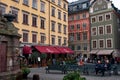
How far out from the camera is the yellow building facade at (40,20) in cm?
3397

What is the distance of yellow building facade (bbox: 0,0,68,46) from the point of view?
3397 cm

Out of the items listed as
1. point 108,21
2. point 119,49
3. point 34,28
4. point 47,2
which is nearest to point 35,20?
point 34,28

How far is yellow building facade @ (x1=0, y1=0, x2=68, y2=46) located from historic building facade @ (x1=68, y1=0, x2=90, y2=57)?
8408 millimetres

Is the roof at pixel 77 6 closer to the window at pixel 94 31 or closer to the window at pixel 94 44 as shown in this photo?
the window at pixel 94 31

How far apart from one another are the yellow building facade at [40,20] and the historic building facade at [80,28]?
841 centimetres

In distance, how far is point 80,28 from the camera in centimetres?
5800

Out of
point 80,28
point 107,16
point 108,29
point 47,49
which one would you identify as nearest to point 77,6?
point 80,28

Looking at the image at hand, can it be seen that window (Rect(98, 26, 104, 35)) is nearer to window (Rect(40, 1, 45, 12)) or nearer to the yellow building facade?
the yellow building facade

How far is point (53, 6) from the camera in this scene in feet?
147

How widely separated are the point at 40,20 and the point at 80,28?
19.7m

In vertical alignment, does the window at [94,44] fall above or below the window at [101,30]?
below

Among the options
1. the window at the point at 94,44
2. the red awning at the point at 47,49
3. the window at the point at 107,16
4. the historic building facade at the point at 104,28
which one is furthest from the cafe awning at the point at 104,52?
the red awning at the point at 47,49

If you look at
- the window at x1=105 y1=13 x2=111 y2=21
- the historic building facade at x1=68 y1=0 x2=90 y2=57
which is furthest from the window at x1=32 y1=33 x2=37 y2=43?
the historic building facade at x1=68 y1=0 x2=90 y2=57

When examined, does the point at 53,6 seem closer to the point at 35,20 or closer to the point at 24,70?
the point at 35,20
